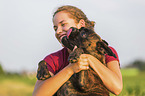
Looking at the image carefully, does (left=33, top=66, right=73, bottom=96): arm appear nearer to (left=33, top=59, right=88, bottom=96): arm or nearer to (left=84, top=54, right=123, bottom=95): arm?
(left=33, top=59, right=88, bottom=96): arm

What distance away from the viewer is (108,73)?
280cm

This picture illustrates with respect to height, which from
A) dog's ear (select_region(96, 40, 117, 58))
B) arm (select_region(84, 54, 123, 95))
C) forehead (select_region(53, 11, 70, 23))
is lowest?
arm (select_region(84, 54, 123, 95))

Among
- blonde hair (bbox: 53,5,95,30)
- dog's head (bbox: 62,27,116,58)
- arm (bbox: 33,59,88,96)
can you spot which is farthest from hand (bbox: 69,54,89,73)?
blonde hair (bbox: 53,5,95,30)

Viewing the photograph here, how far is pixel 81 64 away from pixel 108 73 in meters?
0.40

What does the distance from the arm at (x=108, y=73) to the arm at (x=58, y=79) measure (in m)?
0.11

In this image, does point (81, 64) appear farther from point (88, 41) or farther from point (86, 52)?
point (88, 41)

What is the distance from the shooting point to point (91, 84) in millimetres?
2758

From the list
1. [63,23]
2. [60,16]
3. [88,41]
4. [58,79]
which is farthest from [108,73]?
[60,16]

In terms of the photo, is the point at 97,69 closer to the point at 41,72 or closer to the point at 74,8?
the point at 41,72

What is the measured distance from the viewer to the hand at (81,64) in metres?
2.67

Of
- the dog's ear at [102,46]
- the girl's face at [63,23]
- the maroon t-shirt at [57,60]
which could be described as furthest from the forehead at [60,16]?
the dog's ear at [102,46]

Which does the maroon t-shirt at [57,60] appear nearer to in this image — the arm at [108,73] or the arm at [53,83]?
the arm at [108,73]

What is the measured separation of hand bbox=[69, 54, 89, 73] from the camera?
2.67 metres

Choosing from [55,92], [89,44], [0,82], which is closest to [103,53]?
[89,44]
